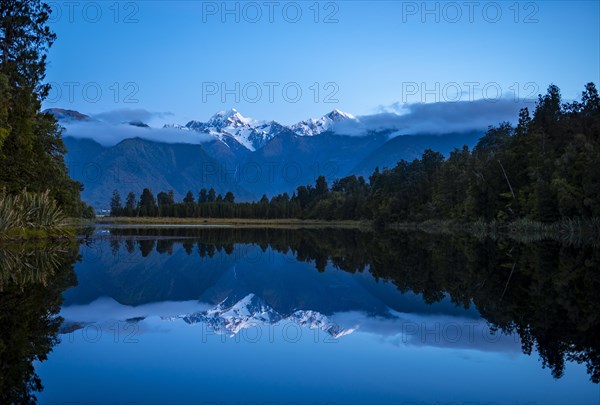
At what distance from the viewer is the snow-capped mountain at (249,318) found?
1362 cm

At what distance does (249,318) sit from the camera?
15.1 meters

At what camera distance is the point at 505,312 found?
50.3 ft

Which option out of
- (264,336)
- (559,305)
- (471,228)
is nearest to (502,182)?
(471,228)

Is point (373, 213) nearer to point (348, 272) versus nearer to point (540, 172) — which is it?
point (540, 172)

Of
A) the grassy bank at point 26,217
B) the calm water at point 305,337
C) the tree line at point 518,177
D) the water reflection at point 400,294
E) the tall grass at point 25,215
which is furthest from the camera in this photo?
the tree line at point 518,177

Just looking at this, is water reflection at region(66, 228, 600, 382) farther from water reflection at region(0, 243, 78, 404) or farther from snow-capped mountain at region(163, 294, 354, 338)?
water reflection at region(0, 243, 78, 404)

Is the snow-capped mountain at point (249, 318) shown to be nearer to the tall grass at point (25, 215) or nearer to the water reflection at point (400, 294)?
the water reflection at point (400, 294)

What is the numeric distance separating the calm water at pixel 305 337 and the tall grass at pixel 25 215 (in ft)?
27.1

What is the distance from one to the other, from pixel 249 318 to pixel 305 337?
3022 millimetres

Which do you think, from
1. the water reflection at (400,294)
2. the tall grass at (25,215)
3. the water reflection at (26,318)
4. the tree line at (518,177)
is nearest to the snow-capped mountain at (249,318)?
the water reflection at (400,294)

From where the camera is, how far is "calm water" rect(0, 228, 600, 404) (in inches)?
336

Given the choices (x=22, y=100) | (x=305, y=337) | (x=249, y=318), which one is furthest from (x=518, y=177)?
(x=305, y=337)

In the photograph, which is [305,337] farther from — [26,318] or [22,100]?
[22,100]

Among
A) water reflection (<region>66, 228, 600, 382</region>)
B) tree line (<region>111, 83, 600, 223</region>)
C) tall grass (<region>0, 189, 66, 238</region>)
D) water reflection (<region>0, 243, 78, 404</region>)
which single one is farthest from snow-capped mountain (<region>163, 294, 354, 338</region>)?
tree line (<region>111, 83, 600, 223</region>)
